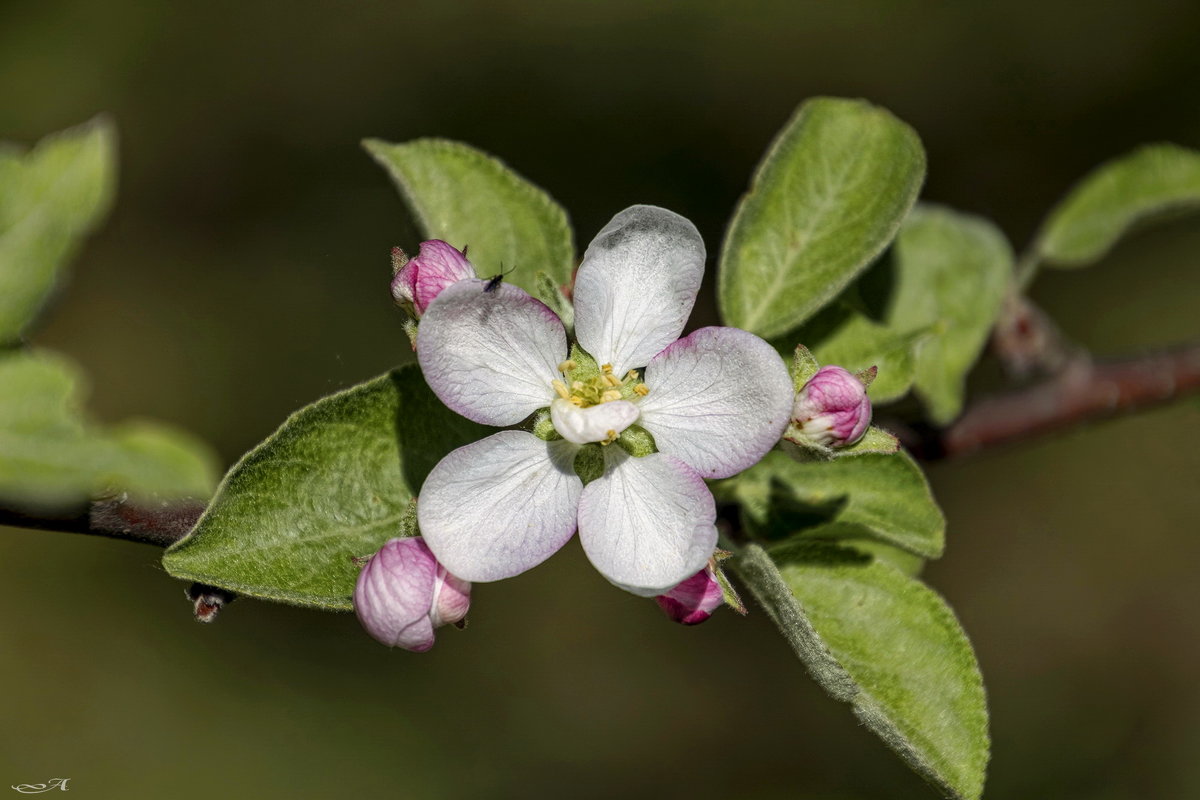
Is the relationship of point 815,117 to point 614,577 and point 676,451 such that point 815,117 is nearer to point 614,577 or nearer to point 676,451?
point 676,451

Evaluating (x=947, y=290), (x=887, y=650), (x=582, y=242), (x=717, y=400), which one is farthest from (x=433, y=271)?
(x=582, y=242)

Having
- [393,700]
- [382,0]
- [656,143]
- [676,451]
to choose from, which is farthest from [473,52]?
[676,451]

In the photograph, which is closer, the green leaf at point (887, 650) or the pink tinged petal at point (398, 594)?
the pink tinged petal at point (398, 594)

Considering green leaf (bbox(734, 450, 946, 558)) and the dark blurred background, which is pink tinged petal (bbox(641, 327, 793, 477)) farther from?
the dark blurred background

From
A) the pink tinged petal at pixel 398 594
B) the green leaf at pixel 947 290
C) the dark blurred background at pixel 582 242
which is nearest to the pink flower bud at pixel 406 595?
the pink tinged petal at pixel 398 594

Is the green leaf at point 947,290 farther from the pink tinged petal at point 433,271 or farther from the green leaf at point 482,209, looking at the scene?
the pink tinged petal at point 433,271

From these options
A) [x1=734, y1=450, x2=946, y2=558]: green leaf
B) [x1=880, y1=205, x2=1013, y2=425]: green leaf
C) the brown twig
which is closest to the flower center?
[x1=734, y1=450, x2=946, y2=558]: green leaf
